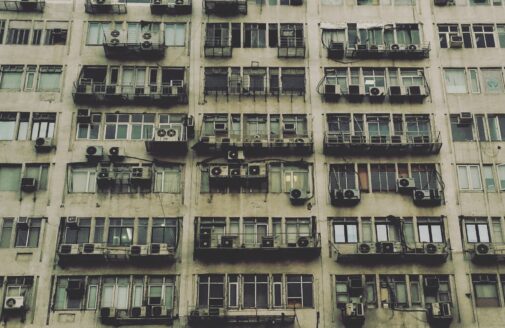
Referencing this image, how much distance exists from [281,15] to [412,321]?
1729cm

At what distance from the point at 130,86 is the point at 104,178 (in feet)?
17.0

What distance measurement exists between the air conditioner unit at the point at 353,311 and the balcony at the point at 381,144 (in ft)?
25.4

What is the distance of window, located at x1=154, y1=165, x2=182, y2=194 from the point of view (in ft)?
111

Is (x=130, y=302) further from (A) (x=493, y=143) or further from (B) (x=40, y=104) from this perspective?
(A) (x=493, y=143)

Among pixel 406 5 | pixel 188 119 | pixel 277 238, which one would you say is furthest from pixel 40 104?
pixel 406 5

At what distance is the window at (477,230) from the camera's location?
32.8m

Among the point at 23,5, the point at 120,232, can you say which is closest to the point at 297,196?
the point at 120,232

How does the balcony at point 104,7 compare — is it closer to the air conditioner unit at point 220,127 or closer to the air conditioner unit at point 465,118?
the air conditioner unit at point 220,127

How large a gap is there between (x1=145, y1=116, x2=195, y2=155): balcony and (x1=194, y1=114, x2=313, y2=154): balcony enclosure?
26.1 inches

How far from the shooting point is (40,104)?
35.2 metres

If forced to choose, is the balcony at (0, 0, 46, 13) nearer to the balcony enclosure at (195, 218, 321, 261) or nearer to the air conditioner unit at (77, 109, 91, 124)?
the air conditioner unit at (77, 109, 91, 124)

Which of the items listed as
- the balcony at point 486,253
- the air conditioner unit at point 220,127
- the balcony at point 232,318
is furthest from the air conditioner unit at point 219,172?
the balcony at point 486,253

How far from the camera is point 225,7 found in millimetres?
37719

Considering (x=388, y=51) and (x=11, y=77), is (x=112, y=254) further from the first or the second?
(x=388, y=51)
